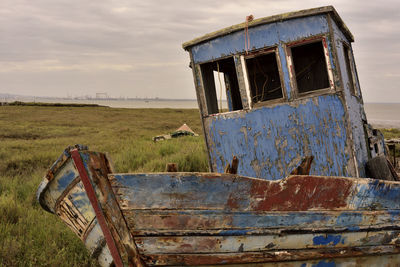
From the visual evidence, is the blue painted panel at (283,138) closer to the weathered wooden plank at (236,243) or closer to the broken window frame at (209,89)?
the broken window frame at (209,89)

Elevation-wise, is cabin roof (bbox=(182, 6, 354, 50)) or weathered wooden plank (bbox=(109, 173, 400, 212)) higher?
cabin roof (bbox=(182, 6, 354, 50))

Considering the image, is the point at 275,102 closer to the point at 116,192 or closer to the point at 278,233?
the point at 278,233

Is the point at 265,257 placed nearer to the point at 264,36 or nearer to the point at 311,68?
the point at 264,36

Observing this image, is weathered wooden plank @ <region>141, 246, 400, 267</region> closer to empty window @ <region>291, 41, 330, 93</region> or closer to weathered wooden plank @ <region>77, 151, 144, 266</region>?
weathered wooden plank @ <region>77, 151, 144, 266</region>

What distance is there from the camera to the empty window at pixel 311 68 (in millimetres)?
6141

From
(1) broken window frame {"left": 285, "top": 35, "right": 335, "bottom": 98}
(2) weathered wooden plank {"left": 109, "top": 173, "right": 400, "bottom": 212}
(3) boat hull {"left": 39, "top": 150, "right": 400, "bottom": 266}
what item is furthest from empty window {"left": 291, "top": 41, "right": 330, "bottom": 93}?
(2) weathered wooden plank {"left": 109, "top": 173, "right": 400, "bottom": 212}

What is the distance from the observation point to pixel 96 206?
7.86 feet

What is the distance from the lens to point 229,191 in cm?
240

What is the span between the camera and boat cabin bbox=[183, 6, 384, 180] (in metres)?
3.98

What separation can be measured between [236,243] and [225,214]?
0.26m

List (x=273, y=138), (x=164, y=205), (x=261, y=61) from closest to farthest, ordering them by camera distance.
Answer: (x=164, y=205) → (x=273, y=138) → (x=261, y=61)

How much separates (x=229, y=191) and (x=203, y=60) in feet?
8.80

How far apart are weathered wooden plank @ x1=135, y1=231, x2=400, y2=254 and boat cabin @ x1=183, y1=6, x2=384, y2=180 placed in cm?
153

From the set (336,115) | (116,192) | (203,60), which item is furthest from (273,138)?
(116,192)
